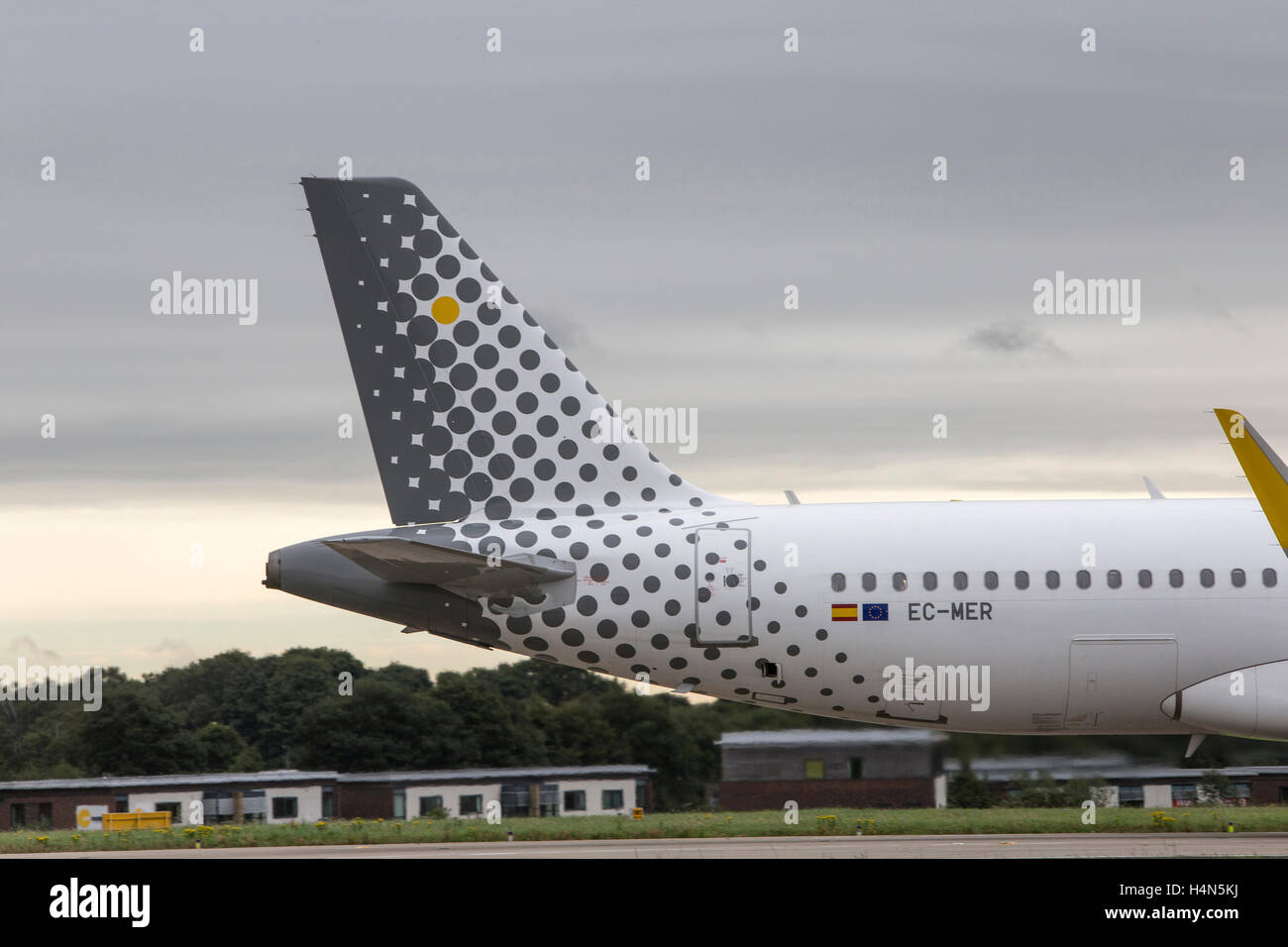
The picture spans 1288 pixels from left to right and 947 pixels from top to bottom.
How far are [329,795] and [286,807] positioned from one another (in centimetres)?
112

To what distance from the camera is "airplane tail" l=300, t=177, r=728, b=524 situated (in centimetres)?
2627

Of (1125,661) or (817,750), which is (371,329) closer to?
(817,750)

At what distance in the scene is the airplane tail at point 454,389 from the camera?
26.3m

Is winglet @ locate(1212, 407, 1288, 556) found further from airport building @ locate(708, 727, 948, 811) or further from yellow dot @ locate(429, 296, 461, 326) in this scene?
yellow dot @ locate(429, 296, 461, 326)

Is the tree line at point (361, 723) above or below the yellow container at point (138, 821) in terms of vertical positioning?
above

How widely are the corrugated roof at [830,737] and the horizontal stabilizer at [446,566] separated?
699 centimetres

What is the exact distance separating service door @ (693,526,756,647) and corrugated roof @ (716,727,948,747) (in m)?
4.62

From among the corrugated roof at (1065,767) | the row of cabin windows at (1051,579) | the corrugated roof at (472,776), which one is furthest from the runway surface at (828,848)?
the corrugated roof at (472,776)

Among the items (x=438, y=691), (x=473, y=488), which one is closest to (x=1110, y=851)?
(x=473, y=488)

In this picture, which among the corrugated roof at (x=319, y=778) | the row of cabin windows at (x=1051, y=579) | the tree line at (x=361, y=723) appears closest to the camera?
the row of cabin windows at (x=1051, y=579)

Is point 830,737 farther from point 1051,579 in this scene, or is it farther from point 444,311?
point 444,311

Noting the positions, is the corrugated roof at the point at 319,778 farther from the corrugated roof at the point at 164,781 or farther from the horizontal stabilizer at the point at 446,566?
the horizontal stabilizer at the point at 446,566
